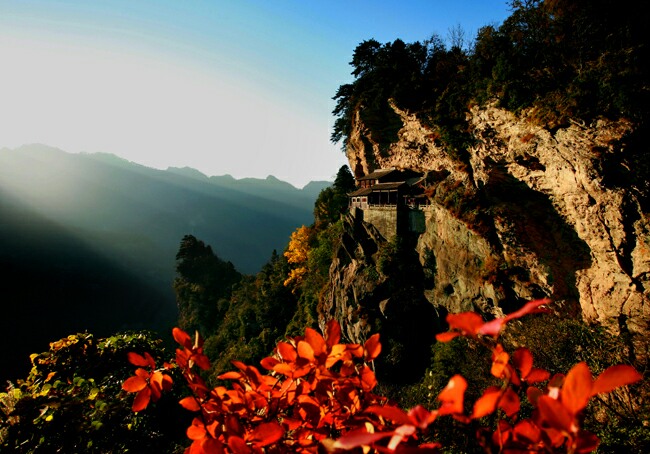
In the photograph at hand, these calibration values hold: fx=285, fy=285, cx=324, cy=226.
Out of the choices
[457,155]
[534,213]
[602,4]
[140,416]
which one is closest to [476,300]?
[534,213]

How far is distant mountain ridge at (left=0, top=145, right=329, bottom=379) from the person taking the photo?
2402 inches

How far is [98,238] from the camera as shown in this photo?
310ft

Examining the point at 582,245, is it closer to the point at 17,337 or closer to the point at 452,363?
the point at 452,363

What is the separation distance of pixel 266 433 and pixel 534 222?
52.6 feet

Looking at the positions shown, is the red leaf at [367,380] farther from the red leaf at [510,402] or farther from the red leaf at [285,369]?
the red leaf at [510,402]

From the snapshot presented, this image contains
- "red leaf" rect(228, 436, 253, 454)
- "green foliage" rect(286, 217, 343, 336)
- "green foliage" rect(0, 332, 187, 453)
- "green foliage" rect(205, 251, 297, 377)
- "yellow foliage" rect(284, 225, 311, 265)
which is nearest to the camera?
"red leaf" rect(228, 436, 253, 454)

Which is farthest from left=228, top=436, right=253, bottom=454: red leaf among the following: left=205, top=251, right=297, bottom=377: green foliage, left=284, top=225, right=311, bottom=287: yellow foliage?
left=284, top=225, right=311, bottom=287: yellow foliage

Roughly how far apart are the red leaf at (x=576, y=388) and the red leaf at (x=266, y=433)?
46.5 inches

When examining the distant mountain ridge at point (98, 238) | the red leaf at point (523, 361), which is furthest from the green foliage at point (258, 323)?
the distant mountain ridge at point (98, 238)

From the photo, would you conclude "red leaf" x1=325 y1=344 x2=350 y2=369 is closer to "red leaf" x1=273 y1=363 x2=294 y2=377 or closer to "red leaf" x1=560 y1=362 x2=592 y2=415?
"red leaf" x1=273 y1=363 x2=294 y2=377

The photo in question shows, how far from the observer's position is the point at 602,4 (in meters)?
10.0

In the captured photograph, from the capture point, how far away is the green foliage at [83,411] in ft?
9.24

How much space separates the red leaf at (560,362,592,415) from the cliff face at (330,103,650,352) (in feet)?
41.0

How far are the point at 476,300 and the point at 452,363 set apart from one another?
13.1ft
